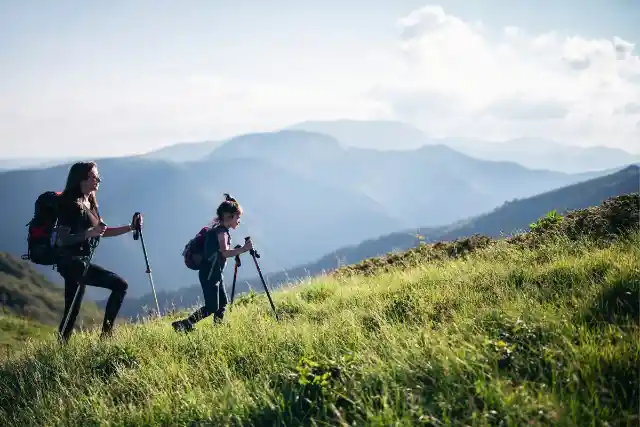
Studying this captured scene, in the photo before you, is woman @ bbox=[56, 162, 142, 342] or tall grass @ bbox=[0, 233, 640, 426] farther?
woman @ bbox=[56, 162, 142, 342]

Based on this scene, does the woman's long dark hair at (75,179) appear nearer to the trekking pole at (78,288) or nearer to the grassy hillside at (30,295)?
the trekking pole at (78,288)

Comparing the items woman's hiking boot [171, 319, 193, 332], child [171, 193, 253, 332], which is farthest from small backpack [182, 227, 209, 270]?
woman's hiking boot [171, 319, 193, 332]

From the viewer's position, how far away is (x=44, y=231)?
7.11m

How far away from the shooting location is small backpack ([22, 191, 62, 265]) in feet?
23.1

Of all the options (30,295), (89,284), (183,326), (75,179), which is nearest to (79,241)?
(89,284)

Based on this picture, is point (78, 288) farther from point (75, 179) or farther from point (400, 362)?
point (400, 362)

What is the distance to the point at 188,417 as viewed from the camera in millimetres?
4039

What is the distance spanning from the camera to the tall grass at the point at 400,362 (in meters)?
3.21

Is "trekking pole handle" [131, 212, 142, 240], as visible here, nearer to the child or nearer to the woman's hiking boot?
the child

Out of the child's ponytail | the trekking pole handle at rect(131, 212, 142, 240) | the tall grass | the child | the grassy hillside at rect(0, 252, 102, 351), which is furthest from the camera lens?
the grassy hillside at rect(0, 252, 102, 351)

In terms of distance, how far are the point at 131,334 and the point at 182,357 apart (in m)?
1.91

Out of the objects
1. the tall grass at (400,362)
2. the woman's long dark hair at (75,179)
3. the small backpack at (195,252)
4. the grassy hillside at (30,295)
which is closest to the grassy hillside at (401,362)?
the tall grass at (400,362)

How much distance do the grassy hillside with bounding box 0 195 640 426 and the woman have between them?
0.63m

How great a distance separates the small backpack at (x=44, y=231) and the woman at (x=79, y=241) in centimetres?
10
